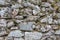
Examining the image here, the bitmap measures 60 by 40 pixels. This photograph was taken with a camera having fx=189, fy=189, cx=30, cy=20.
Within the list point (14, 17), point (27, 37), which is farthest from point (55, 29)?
point (14, 17)

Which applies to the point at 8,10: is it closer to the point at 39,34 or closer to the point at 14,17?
the point at 14,17

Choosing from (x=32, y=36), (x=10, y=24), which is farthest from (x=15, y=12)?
(x=32, y=36)

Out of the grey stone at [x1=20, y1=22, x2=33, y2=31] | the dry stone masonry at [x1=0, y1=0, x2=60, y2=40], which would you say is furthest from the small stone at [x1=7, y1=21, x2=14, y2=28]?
the grey stone at [x1=20, y1=22, x2=33, y2=31]

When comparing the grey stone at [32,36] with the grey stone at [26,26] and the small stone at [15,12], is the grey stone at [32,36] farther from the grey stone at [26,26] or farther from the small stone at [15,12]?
the small stone at [15,12]

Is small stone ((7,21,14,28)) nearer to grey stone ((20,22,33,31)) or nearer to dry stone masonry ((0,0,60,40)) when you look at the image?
dry stone masonry ((0,0,60,40))

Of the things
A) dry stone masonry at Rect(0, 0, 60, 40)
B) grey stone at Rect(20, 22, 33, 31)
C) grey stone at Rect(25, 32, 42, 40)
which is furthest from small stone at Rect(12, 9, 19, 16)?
grey stone at Rect(25, 32, 42, 40)

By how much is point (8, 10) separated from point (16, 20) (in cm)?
15

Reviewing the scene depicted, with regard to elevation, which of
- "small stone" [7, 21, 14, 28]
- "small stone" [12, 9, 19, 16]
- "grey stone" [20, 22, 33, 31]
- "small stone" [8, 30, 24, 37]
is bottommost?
"small stone" [8, 30, 24, 37]

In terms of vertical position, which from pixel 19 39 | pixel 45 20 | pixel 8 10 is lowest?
pixel 19 39

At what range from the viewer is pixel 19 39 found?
213 cm

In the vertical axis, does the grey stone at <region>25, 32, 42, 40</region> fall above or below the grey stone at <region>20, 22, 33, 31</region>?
below

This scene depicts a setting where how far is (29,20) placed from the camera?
2.19 m

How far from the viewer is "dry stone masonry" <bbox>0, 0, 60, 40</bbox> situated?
7.02 feet

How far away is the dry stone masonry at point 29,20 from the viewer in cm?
214
